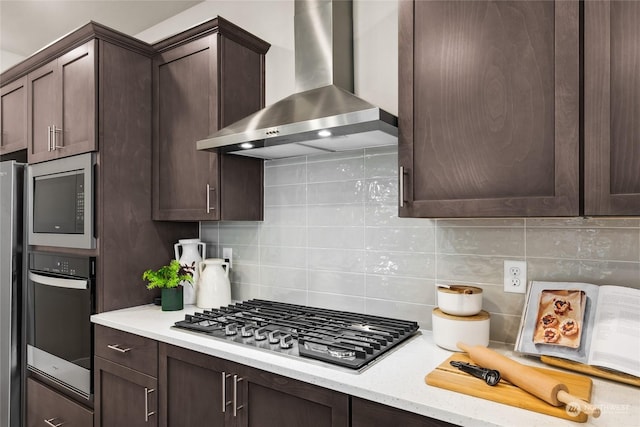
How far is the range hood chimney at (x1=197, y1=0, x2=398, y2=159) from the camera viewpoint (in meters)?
1.52

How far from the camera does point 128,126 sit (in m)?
2.18

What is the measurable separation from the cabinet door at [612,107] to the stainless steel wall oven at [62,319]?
215 cm

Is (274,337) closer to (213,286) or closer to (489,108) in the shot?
(213,286)

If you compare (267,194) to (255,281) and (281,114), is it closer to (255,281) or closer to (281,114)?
(255,281)

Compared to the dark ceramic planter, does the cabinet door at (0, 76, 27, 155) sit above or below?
above

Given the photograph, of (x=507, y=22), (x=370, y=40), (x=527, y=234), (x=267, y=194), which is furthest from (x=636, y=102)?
(x=267, y=194)

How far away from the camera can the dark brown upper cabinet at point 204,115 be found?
6.66ft

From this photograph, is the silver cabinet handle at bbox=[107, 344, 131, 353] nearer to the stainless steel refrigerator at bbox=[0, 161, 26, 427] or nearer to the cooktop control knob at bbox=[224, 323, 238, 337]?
the cooktop control knob at bbox=[224, 323, 238, 337]

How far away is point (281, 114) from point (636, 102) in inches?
46.6

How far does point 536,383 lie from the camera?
40.6 inches

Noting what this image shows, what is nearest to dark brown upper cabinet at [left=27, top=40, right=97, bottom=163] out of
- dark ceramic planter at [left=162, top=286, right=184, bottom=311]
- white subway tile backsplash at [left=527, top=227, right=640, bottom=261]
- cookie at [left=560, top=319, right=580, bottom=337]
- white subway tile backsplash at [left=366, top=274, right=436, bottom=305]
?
dark ceramic planter at [left=162, top=286, right=184, bottom=311]

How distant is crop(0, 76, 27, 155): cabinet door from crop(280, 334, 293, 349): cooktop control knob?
2.16 metres

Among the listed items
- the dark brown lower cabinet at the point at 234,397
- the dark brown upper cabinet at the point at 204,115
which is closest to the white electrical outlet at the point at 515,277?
the dark brown lower cabinet at the point at 234,397

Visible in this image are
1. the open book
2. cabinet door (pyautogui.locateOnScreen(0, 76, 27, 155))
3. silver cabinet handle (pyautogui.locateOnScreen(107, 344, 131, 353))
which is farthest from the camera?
cabinet door (pyautogui.locateOnScreen(0, 76, 27, 155))
